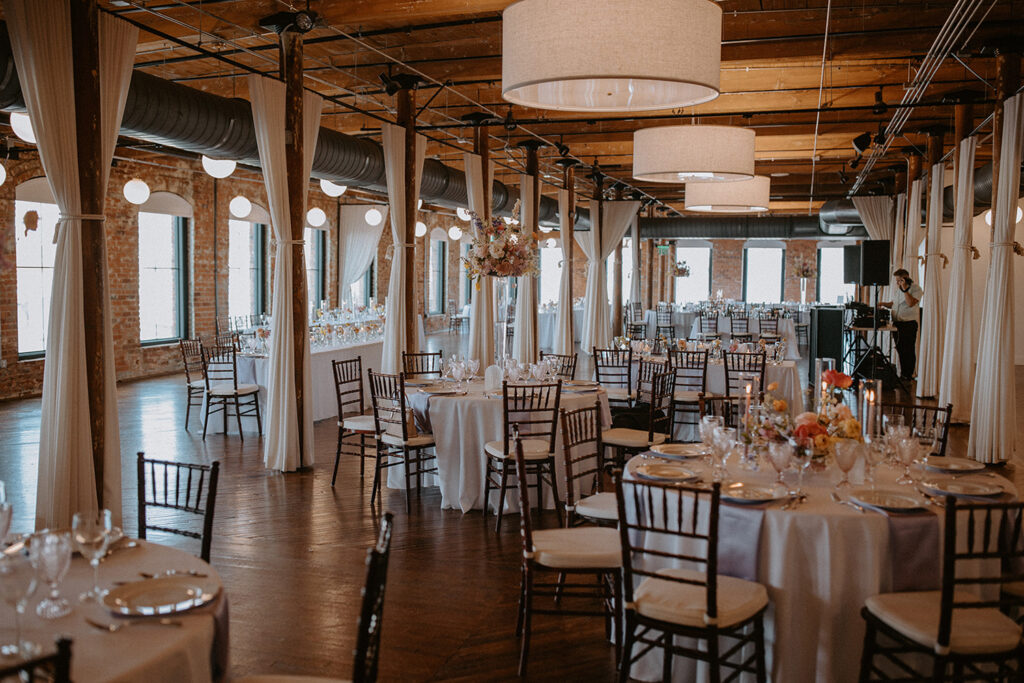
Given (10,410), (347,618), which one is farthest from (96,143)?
(10,410)

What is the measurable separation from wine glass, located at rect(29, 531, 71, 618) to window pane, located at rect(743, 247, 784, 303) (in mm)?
28168

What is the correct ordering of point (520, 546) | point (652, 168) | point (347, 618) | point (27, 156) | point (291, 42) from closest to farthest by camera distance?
point (347, 618)
point (652, 168)
point (520, 546)
point (291, 42)
point (27, 156)

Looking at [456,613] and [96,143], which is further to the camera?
[96,143]

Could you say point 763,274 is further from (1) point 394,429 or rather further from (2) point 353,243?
(1) point 394,429

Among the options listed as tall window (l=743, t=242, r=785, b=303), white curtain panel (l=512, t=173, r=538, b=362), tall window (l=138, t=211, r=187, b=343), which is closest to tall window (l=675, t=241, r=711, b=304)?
tall window (l=743, t=242, r=785, b=303)

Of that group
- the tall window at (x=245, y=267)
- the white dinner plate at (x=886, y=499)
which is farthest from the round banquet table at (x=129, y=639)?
the tall window at (x=245, y=267)

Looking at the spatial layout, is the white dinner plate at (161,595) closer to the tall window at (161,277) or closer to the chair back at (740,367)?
the chair back at (740,367)

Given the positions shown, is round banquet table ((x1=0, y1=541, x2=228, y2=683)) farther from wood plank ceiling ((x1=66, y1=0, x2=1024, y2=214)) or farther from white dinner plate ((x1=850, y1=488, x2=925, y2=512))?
wood plank ceiling ((x1=66, y1=0, x2=1024, y2=214))

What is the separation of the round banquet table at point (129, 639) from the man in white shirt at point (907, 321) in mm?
12182

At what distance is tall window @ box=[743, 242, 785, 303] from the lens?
94.9 feet

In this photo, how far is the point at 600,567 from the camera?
3572 mm

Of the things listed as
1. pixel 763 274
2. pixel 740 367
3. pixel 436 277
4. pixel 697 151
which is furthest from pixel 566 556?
pixel 763 274

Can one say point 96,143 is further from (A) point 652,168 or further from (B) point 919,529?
(B) point 919,529

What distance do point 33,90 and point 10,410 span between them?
660cm
